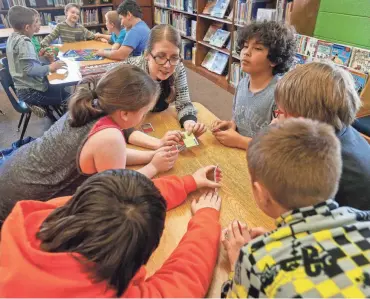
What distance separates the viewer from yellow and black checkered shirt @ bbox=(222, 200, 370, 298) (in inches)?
20.6

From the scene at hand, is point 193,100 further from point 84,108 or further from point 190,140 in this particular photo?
point 84,108

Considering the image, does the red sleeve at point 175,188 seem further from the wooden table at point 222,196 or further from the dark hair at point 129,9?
the dark hair at point 129,9

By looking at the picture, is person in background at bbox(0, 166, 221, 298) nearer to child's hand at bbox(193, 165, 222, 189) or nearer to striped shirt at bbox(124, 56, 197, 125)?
child's hand at bbox(193, 165, 222, 189)

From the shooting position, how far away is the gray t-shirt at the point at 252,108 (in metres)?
1.46

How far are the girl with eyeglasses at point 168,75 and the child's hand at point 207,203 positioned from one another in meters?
0.40

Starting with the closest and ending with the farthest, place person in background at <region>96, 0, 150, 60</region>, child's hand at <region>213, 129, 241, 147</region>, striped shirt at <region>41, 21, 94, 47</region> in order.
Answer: child's hand at <region>213, 129, 241, 147</region> → person in background at <region>96, 0, 150, 60</region> → striped shirt at <region>41, 21, 94, 47</region>

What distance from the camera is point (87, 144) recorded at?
39.4 inches

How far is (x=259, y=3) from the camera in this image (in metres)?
3.42

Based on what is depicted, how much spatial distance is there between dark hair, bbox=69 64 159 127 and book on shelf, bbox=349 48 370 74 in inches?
82.6

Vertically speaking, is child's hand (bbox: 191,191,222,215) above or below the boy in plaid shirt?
below

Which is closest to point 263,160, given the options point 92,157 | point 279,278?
point 279,278

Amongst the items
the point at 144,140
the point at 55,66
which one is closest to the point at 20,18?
the point at 55,66

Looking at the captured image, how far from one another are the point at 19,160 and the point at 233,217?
873 millimetres

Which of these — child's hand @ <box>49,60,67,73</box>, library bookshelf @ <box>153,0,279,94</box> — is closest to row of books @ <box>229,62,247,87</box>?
library bookshelf @ <box>153,0,279,94</box>
